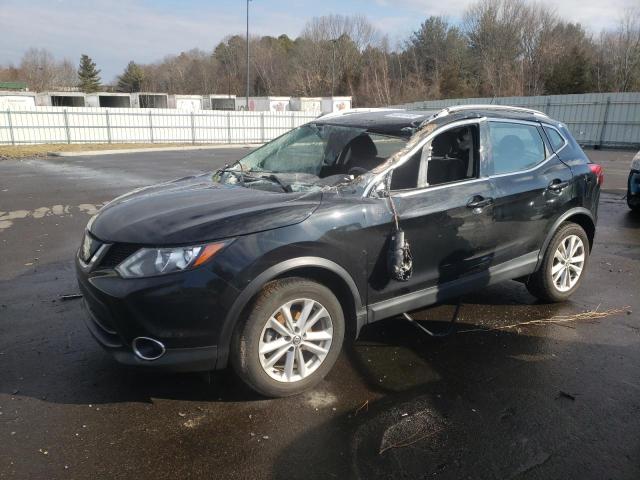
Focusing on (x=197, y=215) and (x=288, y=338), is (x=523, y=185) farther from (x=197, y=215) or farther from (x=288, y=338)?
(x=197, y=215)

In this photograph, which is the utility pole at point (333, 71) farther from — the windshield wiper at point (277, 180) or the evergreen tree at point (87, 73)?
the windshield wiper at point (277, 180)

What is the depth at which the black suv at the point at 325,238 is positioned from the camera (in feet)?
9.62

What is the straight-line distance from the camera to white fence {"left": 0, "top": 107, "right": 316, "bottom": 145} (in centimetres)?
2686

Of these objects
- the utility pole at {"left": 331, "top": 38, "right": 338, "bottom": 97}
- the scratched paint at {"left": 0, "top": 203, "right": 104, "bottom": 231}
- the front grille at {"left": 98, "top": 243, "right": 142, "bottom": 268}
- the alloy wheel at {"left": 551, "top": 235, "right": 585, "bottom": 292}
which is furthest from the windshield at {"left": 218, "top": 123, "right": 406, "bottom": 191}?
the utility pole at {"left": 331, "top": 38, "right": 338, "bottom": 97}

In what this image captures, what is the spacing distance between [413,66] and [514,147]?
72.1m

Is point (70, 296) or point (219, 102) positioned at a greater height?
point (219, 102)

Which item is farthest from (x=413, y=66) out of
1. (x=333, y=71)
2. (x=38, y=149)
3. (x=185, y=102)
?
(x=38, y=149)

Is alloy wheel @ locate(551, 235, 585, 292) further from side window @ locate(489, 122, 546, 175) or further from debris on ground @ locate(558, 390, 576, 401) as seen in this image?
debris on ground @ locate(558, 390, 576, 401)

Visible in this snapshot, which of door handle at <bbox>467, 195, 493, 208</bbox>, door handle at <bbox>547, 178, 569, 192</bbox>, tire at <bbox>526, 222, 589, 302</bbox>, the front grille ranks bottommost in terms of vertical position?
tire at <bbox>526, 222, 589, 302</bbox>

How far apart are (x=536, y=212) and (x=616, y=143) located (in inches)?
1027

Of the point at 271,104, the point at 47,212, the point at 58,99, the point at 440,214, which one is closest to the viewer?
the point at 440,214

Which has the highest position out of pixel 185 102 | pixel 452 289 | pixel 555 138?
pixel 555 138

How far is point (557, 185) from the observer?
4.62m

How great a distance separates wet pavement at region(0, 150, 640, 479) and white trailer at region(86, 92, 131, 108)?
6182 centimetres
